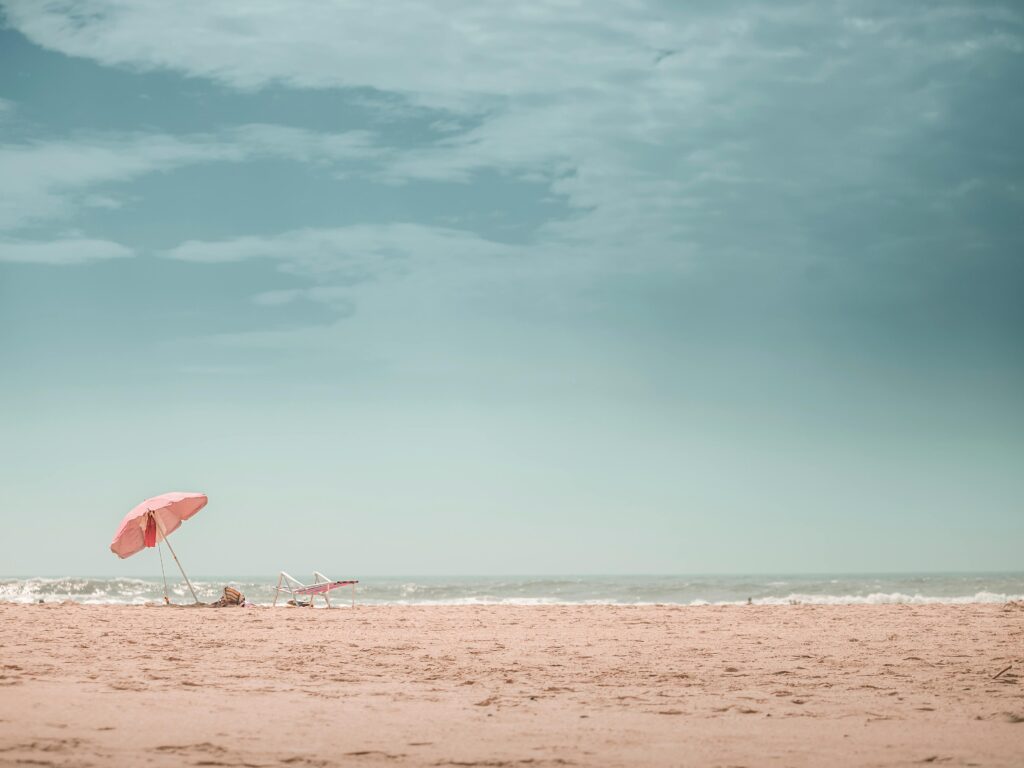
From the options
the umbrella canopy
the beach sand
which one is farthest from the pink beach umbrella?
the beach sand

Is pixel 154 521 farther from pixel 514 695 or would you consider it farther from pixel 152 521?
pixel 514 695

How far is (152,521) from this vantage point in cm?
2094

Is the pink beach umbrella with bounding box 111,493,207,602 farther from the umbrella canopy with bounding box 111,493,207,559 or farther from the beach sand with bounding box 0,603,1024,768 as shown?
the beach sand with bounding box 0,603,1024,768

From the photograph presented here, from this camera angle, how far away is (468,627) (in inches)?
599

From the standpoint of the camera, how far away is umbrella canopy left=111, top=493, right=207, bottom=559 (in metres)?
20.4

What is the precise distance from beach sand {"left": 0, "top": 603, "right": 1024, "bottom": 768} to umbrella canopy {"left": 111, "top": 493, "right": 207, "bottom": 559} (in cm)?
586

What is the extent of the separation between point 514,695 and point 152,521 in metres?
Result: 15.0

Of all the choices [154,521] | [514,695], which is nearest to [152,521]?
[154,521]

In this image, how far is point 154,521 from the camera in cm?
2088

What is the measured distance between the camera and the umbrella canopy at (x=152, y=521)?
20.4m

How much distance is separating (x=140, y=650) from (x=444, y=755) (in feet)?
22.3

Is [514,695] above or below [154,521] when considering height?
below

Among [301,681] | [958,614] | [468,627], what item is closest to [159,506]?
[468,627]

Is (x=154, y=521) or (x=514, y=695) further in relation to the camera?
(x=154, y=521)
